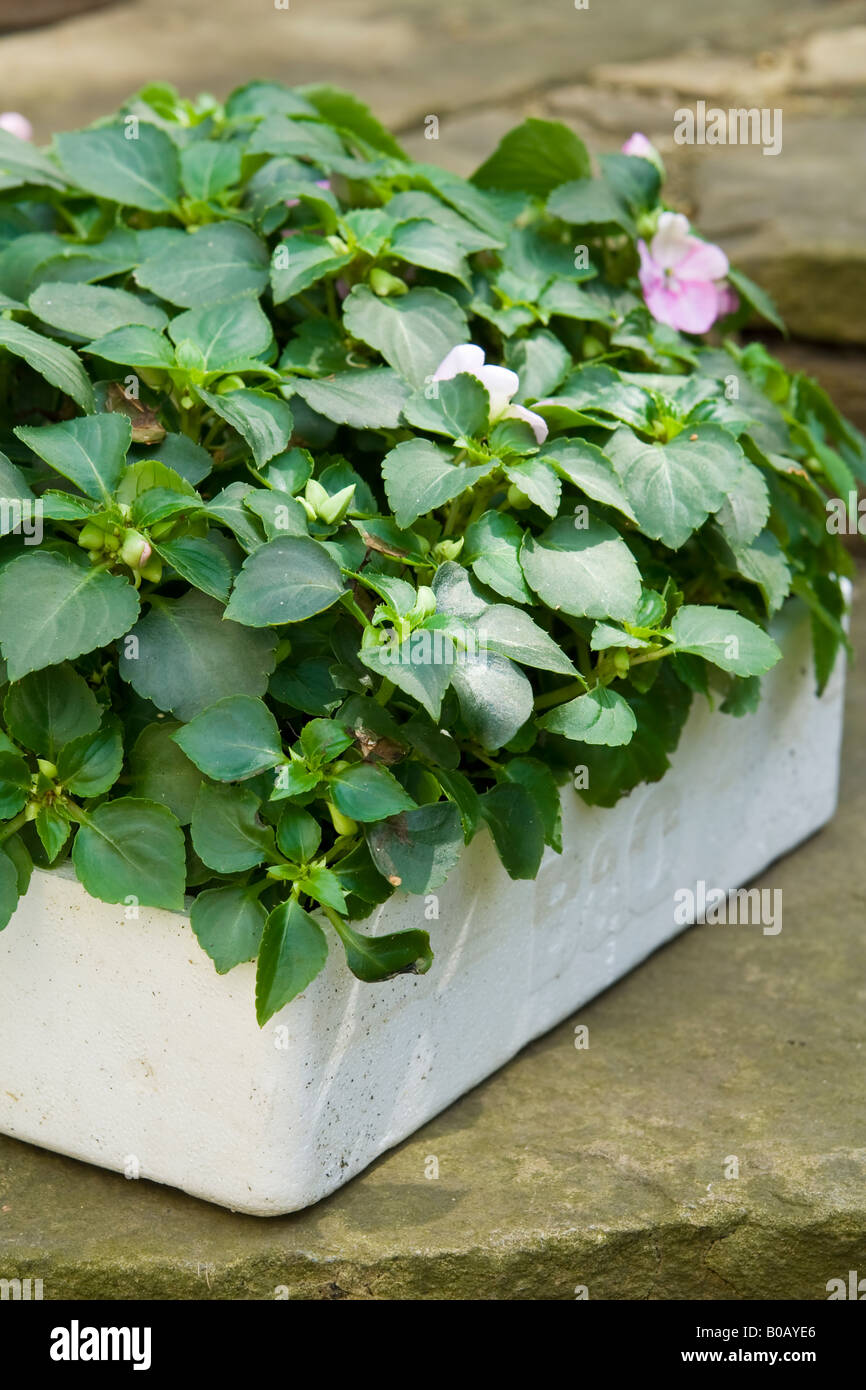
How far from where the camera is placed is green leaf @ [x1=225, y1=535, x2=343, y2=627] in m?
1.11

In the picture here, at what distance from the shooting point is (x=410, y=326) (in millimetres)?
1365

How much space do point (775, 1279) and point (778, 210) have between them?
67.8 inches

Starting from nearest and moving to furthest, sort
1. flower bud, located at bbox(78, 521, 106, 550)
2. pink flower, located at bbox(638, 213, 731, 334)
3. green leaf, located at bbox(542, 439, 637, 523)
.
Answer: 1. flower bud, located at bbox(78, 521, 106, 550)
2. green leaf, located at bbox(542, 439, 637, 523)
3. pink flower, located at bbox(638, 213, 731, 334)

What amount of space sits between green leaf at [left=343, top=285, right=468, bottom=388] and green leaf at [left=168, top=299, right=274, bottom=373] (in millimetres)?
76

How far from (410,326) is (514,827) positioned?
1.46 feet

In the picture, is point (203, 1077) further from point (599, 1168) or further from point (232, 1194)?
point (599, 1168)

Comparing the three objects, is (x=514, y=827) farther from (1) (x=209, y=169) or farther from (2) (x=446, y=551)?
(1) (x=209, y=169)

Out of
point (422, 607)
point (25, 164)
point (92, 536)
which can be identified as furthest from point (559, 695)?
point (25, 164)

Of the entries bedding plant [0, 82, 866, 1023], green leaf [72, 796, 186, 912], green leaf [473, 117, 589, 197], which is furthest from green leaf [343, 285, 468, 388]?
green leaf [72, 796, 186, 912]

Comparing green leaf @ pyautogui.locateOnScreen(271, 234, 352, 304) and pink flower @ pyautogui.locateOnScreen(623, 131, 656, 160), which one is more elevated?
pink flower @ pyautogui.locateOnScreen(623, 131, 656, 160)

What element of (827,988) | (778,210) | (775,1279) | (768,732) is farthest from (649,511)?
(778,210)

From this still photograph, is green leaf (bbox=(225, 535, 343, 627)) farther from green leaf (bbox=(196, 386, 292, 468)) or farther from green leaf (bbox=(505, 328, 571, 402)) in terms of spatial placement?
green leaf (bbox=(505, 328, 571, 402))

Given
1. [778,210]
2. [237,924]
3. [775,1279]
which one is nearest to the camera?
[237,924]

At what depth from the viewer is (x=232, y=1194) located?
1.16 metres
